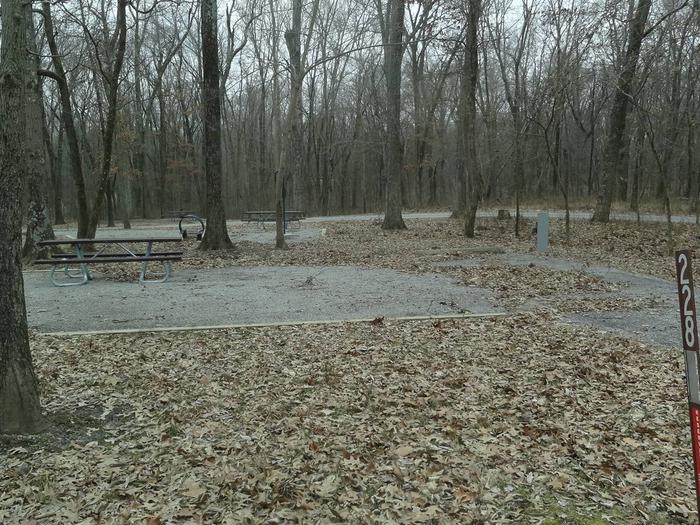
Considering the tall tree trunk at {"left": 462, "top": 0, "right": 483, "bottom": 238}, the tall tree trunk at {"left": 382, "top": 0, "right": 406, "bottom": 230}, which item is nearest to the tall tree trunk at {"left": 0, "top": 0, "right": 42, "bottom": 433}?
the tall tree trunk at {"left": 462, "top": 0, "right": 483, "bottom": 238}

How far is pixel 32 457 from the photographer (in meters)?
3.50

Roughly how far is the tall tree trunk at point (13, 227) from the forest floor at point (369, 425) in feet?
0.96

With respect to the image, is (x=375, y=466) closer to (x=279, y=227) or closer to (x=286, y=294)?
(x=286, y=294)

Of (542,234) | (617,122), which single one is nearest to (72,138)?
(542,234)

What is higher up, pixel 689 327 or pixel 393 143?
pixel 393 143

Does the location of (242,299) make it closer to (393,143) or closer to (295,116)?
(295,116)

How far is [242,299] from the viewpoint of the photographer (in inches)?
320

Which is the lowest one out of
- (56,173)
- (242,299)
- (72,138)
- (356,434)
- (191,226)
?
(356,434)

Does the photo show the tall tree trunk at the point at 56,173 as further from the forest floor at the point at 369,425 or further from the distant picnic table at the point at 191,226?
the forest floor at the point at 369,425

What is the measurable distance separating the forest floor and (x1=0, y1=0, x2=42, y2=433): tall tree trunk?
0.29m

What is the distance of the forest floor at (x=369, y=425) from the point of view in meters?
3.07

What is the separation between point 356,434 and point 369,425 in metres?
0.17

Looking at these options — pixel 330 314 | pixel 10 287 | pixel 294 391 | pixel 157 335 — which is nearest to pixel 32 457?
pixel 10 287

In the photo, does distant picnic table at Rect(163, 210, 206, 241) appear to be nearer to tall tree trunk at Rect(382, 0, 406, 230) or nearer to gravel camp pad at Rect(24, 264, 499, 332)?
gravel camp pad at Rect(24, 264, 499, 332)
